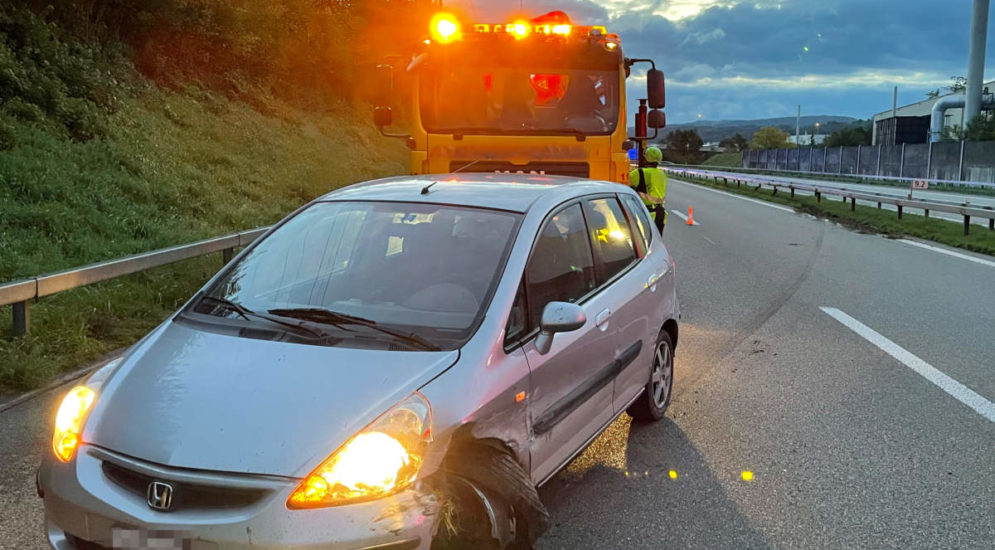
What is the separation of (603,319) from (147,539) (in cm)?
236

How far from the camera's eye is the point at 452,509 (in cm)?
281

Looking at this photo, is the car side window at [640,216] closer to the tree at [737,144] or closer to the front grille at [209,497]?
the front grille at [209,497]

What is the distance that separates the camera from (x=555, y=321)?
3408mm

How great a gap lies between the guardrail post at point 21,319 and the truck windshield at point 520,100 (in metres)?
4.70

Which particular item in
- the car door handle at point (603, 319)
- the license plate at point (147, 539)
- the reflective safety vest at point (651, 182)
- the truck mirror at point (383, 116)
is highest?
the truck mirror at point (383, 116)

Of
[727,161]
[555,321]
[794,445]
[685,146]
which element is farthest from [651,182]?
[685,146]

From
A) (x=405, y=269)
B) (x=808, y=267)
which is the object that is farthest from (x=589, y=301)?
(x=808, y=267)

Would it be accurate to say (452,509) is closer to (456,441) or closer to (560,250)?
(456,441)

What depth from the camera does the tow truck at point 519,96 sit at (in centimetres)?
934

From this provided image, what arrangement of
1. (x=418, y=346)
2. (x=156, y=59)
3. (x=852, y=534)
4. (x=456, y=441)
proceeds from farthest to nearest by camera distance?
(x=156, y=59)
(x=852, y=534)
(x=418, y=346)
(x=456, y=441)

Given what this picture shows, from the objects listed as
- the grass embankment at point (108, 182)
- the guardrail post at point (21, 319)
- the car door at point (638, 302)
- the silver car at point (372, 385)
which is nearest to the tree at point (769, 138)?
the grass embankment at point (108, 182)

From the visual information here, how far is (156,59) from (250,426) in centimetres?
2175

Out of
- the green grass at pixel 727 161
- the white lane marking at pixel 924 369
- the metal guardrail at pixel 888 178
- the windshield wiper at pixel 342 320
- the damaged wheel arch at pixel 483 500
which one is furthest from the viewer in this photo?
the green grass at pixel 727 161

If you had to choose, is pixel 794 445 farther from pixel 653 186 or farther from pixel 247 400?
pixel 653 186
